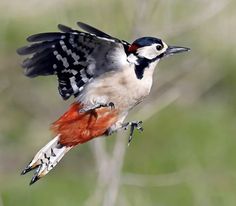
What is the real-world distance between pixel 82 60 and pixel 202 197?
14.1 ft

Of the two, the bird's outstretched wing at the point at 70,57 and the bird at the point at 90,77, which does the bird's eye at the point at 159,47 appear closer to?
the bird at the point at 90,77

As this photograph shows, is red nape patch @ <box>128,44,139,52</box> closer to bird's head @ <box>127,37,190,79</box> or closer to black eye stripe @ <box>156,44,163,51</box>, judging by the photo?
bird's head @ <box>127,37,190,79</box>

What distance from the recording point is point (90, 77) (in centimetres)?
560

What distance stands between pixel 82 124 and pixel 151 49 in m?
0.48

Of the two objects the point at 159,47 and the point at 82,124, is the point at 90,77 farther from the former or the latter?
the point at 159,47

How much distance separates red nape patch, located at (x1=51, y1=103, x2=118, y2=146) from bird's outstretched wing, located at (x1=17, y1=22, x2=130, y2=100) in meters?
0.11

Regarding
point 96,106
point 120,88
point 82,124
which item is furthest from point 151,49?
point 82,124

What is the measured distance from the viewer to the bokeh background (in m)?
8.98

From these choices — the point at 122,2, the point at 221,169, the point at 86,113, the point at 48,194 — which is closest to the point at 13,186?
the point at 48,194

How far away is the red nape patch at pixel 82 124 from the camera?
219 inches

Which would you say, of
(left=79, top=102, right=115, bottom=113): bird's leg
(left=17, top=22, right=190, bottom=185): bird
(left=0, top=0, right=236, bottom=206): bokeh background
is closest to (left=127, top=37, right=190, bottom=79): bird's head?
(left=17, top=22, right=190, bottom=185): bird

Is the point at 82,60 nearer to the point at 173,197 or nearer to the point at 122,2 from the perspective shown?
the point at 122,2

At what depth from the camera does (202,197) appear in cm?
965

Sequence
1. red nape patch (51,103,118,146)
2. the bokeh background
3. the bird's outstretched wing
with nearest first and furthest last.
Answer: the bird's outstretched wing, red nape patch (51,103,118,146), the bokeh background
